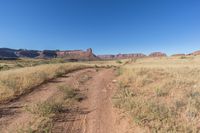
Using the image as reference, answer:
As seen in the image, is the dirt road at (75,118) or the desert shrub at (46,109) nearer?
the dirt road at (75,118)

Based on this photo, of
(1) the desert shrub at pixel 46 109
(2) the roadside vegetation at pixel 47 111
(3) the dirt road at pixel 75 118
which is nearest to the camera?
(2) the roadside vegetation at pixel 47 111

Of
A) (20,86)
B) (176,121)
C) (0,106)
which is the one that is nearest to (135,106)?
(176,121)

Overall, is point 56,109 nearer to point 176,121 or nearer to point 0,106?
point 0,106

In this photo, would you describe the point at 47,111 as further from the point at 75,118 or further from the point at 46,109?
the point at 75,118

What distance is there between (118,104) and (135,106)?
0.91 m

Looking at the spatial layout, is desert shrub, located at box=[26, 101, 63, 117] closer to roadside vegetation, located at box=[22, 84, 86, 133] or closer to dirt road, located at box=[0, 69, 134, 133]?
roadside vegetation, located at box=[22, 84, 86, 133]

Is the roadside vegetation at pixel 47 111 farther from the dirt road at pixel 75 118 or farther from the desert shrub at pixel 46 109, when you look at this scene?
the dirt road at pixel 75 118

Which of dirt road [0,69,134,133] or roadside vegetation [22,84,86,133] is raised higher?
roadside vegetation [22,84,86,133]

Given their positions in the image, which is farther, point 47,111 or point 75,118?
point 47,111

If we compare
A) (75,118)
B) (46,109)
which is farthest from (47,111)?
(75,118)

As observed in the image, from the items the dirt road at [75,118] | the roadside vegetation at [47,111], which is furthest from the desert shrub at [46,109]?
the dirt road at [75,118]

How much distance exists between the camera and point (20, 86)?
1101cm

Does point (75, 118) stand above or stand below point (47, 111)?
below

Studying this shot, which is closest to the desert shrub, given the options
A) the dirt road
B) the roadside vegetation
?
the roadside vegetation
